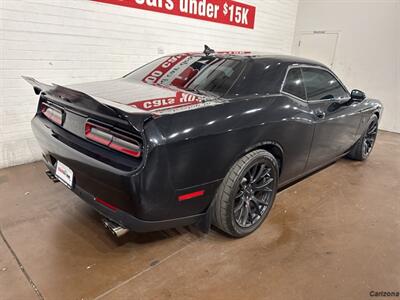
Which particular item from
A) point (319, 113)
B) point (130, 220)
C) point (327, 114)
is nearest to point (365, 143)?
point (327, 114)

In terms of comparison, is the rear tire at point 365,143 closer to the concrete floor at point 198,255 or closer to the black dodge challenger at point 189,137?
the concrete floor at point 198,255

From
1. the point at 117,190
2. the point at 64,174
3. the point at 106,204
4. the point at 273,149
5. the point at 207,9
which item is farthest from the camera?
the point at 207,9

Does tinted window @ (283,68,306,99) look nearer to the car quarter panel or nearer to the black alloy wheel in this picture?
the car quarter panel

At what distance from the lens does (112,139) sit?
159cm

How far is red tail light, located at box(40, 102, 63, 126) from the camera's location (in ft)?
6.34

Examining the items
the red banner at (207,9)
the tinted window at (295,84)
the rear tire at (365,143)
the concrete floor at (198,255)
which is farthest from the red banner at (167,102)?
the rear tire at (365,143)

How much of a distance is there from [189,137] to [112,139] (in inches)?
16.8

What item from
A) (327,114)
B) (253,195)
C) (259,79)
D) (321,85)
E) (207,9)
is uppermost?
(207,9)

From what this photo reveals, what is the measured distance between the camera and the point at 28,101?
129 inches

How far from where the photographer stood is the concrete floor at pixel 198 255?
1669mm

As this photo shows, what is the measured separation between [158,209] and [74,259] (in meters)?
0.75

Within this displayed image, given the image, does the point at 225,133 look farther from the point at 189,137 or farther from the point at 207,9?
the point at 207,9

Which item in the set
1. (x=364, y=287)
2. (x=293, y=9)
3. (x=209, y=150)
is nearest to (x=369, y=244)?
(x=364, y=287)

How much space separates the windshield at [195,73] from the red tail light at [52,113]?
0.74m
